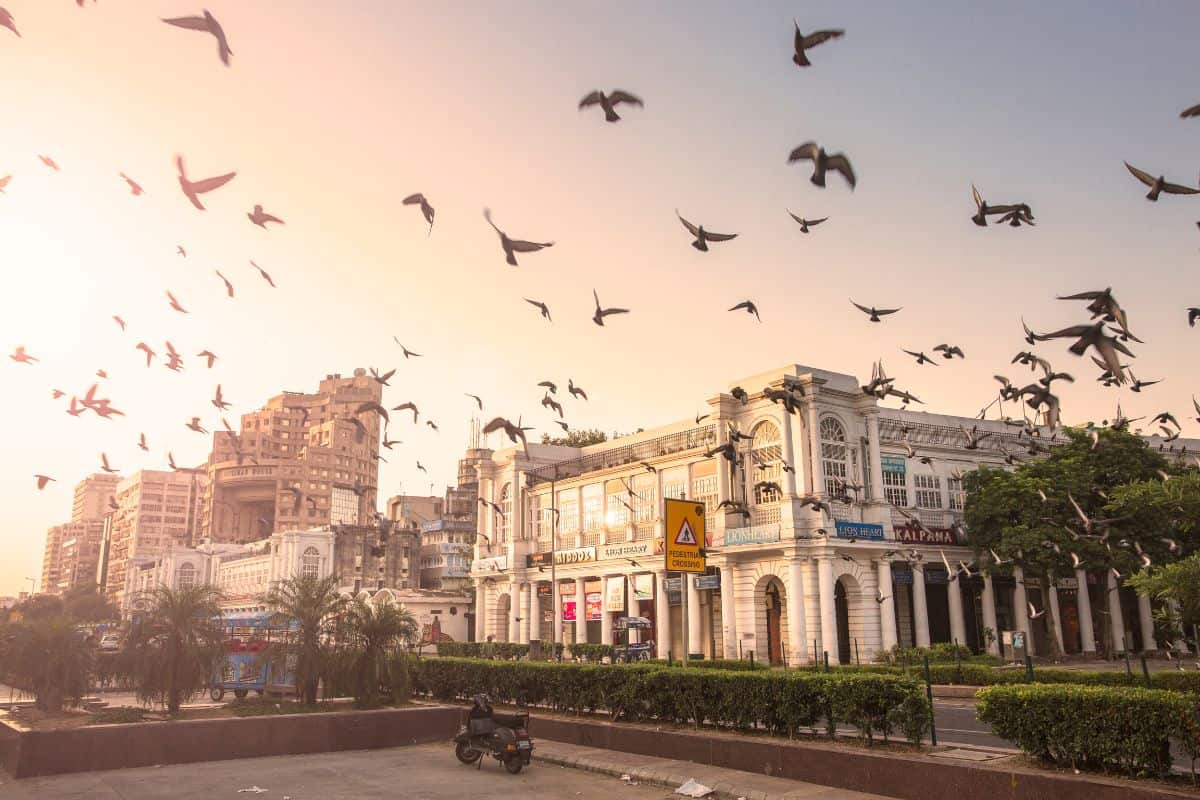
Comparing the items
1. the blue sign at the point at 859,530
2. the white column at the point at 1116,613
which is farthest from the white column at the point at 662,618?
the white column at the point at 1116,613

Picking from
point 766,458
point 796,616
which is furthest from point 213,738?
point 766,458

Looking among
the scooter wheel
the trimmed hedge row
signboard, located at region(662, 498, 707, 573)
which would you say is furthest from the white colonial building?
the scooter wheel

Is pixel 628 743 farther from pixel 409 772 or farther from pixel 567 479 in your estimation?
pixel 567 479

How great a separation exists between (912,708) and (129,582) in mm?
144788

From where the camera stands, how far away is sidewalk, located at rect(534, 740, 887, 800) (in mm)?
12758

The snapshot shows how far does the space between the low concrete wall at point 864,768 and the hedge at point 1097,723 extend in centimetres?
43

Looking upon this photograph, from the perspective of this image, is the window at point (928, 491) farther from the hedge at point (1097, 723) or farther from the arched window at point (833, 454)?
the hedge at point (1097, 723)

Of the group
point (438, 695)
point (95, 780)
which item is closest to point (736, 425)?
point (438, 695)

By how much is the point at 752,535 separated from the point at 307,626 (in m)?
27.7

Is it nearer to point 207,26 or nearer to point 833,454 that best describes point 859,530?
point 833,454

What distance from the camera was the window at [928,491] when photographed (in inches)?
1927

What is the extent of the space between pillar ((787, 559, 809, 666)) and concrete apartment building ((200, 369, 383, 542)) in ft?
340

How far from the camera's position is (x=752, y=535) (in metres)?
43.8

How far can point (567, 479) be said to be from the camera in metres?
58.3
